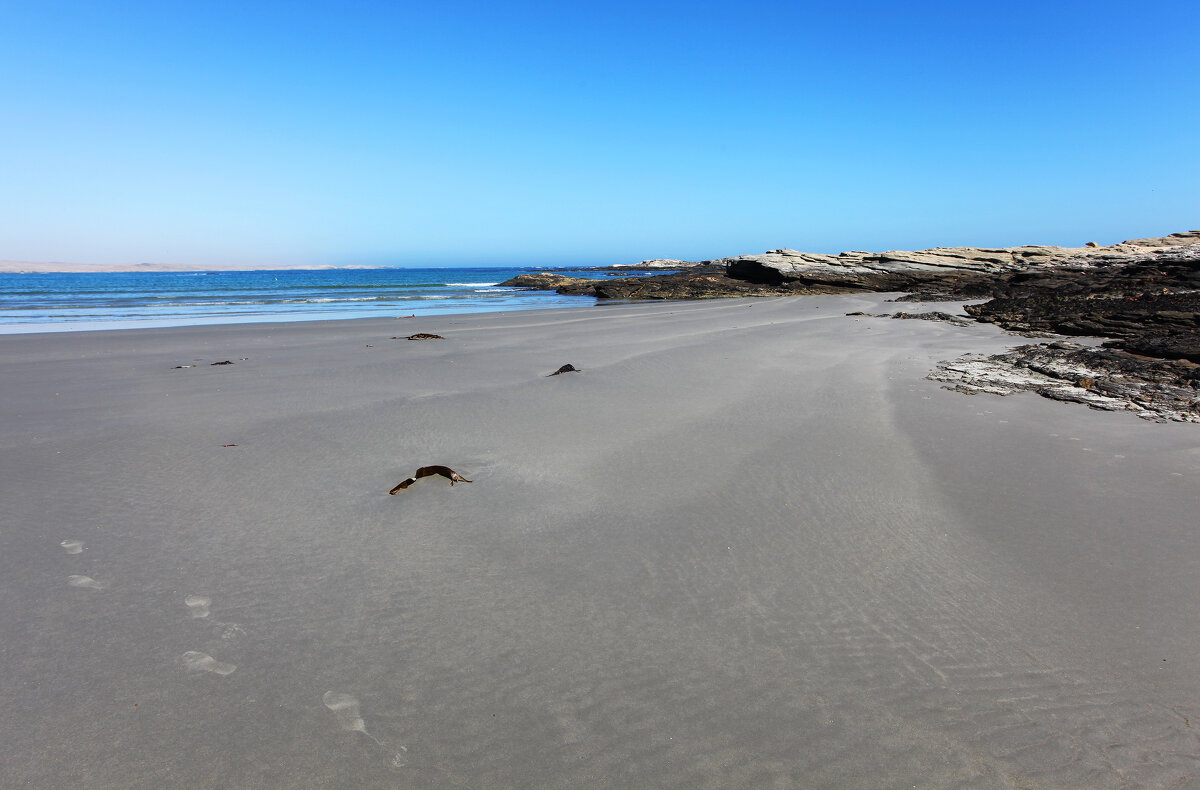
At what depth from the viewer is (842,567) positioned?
282 centimetres

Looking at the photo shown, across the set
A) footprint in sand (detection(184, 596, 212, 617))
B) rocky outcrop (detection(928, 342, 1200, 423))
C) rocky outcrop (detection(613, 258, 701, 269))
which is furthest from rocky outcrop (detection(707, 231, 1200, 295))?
rocky outcrop (detection(613, 258, 701, 269))

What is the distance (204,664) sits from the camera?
6.88ft

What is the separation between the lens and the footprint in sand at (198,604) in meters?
2.39

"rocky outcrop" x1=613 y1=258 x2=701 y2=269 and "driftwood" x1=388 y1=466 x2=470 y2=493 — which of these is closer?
"driftwood" x1=388 y1=466 x2=470 y2=493

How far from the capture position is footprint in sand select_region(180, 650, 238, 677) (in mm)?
2066

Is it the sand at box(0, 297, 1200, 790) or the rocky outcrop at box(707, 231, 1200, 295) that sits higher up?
the rocky outcrop at box(707, 231, 1200, 295)

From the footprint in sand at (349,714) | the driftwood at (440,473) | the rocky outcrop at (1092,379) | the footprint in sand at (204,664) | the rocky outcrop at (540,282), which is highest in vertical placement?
the rocky outcrop at (540,282)

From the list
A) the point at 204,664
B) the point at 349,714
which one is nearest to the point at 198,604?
Answer: the point at 204,664

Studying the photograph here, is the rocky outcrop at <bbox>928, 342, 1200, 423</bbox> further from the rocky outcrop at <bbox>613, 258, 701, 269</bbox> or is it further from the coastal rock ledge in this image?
the rocky outcrop at <bbox>613, 258, 701, 269</bbox>

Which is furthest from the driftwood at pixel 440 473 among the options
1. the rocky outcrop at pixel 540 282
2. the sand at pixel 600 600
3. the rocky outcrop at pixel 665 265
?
the rocky outcrop at pixel 665 265

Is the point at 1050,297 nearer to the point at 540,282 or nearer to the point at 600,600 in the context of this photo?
the point at 600,600

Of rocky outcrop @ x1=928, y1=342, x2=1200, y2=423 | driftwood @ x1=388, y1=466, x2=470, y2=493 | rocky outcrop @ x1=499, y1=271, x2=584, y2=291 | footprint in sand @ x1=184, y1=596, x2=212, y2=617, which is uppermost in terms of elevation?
rocky outcrop @ x1=499, y1=271, x2=584, y2=291

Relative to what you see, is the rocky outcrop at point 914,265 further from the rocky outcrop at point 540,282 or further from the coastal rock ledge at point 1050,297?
the rocky outcrop at point 540,282

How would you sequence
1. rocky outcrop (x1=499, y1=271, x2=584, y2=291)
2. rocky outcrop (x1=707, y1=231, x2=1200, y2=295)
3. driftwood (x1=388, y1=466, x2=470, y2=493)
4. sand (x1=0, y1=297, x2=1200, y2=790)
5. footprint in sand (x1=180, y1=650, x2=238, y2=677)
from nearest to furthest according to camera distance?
sand (x1=0, y1=297, x2=1200, y2=790)
footprint in sand (x1=180, y1=650, x2=238, y2=677)
driftwood (x1=388, y1=466, x2=470, y2=493)
rocky outcrop (x1=707, y1=231, x2=1200, y2=295)
rocky outcrop (x1=499, y1=271, x2=584, y2=291)
